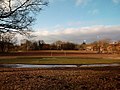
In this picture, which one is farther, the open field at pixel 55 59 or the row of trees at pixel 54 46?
the row of trees at pixel 54 46

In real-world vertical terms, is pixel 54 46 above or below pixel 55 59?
above

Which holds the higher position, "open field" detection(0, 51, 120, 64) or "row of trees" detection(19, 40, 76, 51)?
"row of trees" detection(19, 40, 76, 51)

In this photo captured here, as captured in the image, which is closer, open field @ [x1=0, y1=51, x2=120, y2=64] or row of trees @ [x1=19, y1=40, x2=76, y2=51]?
open field @ [x1=0, y1=51, x2=120, y2=64]

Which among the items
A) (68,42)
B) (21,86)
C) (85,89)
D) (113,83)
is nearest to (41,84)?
(21,86)

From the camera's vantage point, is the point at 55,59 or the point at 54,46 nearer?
the point at 55,59

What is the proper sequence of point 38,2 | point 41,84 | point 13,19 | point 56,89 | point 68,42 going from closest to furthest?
point 56,89 < point 41,84 < point 13,19 < point 38,2 < point 68,42

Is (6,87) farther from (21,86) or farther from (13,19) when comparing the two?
(13,19)

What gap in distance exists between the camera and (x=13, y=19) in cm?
1950

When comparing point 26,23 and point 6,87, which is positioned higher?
point 26,23

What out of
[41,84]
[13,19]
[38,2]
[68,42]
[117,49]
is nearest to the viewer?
[41,84]

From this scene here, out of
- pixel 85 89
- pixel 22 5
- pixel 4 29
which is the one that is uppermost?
pixel 22 5

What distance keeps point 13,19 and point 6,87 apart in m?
8.31

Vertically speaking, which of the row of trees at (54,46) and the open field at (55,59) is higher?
the row of trees at (54,46)

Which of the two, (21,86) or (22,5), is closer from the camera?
(21,86)
